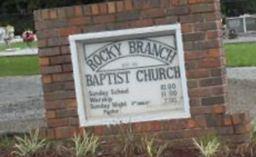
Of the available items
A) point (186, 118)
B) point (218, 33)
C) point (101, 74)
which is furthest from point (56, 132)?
point (218, 33)

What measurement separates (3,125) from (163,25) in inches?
228

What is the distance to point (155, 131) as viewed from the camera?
739 centimetres

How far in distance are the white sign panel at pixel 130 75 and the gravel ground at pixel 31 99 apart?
221 cm

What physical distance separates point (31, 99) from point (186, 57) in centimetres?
958

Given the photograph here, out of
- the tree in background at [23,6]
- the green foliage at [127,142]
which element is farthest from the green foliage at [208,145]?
the tree in background at [23,6]

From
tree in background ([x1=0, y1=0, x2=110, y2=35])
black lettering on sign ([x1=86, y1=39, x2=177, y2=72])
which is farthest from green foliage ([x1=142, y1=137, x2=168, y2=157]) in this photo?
tree in background ([x1=0, y1=0, x2=110, y2=35])

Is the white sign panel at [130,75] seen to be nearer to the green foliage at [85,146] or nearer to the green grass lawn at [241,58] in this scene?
the green foliage at [85,146]

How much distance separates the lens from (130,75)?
7.41 metres

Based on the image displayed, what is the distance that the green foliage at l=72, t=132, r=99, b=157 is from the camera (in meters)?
6.89

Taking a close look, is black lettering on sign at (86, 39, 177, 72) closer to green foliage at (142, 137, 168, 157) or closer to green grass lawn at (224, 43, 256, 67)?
green foliage at (142, 137, 168, 157)

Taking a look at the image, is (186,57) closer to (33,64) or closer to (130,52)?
(130,52)

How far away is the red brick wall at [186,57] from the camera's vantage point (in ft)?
23.7

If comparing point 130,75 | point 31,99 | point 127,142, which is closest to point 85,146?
point 127,142

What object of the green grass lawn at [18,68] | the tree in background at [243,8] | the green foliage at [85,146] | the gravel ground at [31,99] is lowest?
the green foliage at [85,146]
